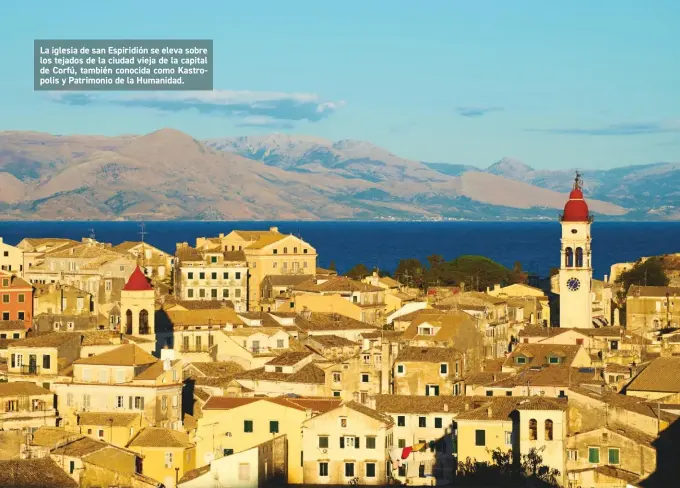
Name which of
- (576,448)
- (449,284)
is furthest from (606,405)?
(449,284)

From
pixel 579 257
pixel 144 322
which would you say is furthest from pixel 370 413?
pixel 579 257

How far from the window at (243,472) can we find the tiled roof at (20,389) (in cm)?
1151

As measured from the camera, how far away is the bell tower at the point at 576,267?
8081 cm

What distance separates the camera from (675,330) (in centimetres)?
7575

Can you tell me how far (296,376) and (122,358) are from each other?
6624 millimetres

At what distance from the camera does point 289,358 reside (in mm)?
59531

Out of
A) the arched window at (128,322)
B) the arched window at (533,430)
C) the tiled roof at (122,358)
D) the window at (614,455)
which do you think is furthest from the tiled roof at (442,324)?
the window at (614,455)

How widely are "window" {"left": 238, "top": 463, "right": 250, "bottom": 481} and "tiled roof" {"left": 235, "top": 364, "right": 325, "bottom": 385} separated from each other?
1151 cm

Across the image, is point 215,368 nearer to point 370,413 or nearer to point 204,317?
point 204,317

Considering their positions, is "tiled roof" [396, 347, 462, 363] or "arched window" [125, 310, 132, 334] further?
"arched window" [125, 310, 132, 334]

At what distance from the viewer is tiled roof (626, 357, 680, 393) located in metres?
53.2

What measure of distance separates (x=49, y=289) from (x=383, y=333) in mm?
20563

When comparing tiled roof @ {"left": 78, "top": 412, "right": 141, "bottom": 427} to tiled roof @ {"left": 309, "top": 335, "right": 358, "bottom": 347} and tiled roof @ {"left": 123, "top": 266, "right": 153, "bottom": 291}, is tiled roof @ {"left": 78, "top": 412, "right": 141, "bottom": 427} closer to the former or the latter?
tiled roof @ {"left": 123, "top": 266, "right": 153, "bottom": 291}

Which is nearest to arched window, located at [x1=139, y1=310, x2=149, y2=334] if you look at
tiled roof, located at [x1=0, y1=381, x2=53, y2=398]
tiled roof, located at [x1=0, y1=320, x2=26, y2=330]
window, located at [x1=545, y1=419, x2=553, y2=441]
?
→ tiled roof, located at [x1=0, y1=320, x2=26, y2=330]
